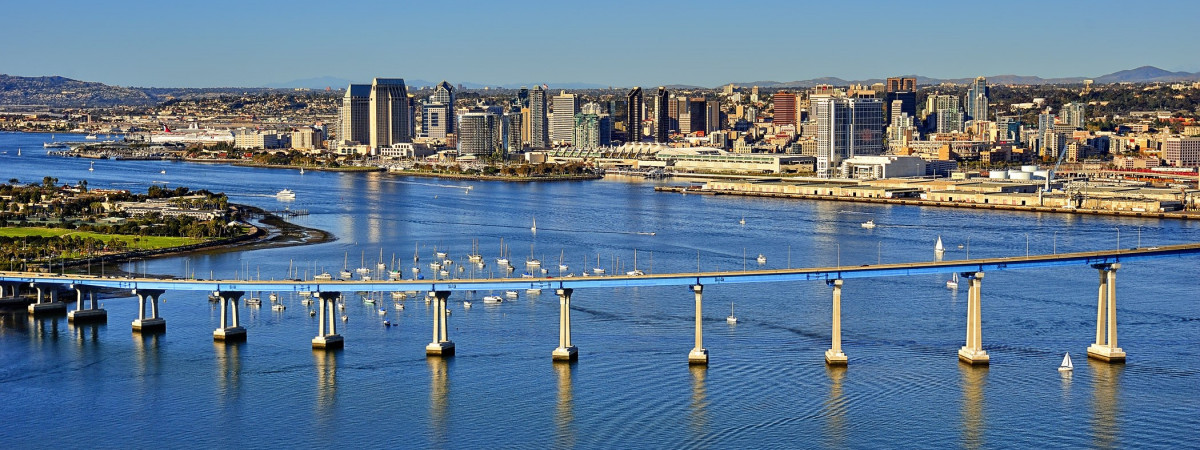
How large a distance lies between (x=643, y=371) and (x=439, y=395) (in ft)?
7.04

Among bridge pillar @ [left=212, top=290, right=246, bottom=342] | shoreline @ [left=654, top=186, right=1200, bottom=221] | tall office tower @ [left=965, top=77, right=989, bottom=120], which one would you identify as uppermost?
tall office tower @ [left=965, top=77, right=989, bottom=120]

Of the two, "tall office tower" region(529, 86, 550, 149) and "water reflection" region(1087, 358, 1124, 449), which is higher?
"tall office tower" region(529, 86, 550, 149)

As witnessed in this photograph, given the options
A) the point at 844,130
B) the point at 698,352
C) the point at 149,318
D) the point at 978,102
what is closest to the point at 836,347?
the point at 698,352

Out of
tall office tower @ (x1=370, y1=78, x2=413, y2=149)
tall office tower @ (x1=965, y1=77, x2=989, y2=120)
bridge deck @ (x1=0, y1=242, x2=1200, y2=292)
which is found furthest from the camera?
tall office tower @ (x1=965, y1=77, x2=989, y2=120)

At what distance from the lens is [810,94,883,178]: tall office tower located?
54.7 metres

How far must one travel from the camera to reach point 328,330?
1764 centimetres

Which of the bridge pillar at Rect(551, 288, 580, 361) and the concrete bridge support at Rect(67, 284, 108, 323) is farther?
the concrete bridge support at Rect(67, 284, 108, 323)

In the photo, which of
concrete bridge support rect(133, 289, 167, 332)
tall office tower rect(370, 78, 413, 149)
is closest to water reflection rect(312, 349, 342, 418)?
concrete bridge support rect(133, 289, 167, 332)

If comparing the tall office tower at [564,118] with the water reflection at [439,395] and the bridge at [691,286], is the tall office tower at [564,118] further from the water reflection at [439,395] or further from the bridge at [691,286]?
the water reflection at [439,395]

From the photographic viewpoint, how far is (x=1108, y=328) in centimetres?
1622

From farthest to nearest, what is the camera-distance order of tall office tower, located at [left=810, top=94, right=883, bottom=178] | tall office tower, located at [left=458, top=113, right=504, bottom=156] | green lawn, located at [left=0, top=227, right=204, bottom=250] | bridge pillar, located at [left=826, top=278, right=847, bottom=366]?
tall office tower, located at [left=458, top=113, right=504, bottom=156] < tall office tower, located at [left=810, top=94, right=883, bottom=178] < green lawn, located at [left=0, top=227, right=204, bottom=250] < bridge pillar, located at [left=826, top=278, right=847, bottom=366]

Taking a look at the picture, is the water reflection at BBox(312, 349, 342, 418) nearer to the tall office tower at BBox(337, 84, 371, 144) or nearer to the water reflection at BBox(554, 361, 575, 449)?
the water reflection at BBox(554, 361, 575, 449)

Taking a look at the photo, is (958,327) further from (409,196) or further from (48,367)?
(409,196)

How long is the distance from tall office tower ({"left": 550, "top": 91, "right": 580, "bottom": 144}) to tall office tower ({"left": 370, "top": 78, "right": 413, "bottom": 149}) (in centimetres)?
771
